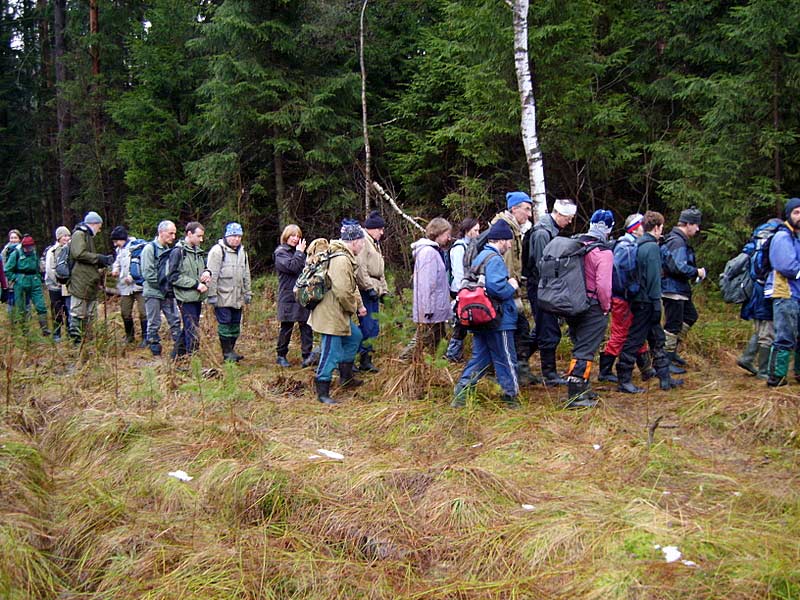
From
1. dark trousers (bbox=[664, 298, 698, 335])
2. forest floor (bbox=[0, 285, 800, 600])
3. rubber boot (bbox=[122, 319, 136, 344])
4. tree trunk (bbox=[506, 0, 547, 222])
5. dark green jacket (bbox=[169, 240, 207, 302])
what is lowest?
forest floor (bbox=[0, 285, 800, 600])

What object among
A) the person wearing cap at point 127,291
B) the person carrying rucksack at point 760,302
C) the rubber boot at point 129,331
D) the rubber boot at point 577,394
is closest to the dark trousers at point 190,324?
the person wearing cap at point 127,291

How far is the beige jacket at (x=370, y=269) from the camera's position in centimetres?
825

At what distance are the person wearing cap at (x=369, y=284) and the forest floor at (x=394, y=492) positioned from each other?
953mm

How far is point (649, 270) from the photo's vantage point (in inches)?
278

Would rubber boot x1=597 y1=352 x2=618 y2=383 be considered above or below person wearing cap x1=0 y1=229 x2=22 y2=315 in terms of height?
below

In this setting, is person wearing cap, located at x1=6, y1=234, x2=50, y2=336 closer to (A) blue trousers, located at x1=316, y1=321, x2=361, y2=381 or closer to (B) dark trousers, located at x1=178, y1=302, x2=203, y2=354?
(B) dark trousers, located at x1=178, y1=302, x2=203, y2=354

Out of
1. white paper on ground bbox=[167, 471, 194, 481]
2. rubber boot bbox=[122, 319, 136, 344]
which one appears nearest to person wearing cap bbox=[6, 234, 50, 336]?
rubber boot bbox=[122, 319, 136, 344]

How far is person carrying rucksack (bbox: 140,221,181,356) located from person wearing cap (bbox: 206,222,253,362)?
0.61m

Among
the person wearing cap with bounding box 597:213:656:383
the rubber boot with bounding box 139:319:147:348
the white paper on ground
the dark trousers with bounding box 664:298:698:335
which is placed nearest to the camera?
the white paper on ground

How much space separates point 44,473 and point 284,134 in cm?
1235

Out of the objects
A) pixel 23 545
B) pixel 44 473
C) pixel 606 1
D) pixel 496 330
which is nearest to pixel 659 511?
pixel 496 330

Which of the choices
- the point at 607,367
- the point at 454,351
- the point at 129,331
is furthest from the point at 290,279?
the point at 607,367

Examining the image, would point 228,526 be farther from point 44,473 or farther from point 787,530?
point 787,530

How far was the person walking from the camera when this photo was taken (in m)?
8.49
